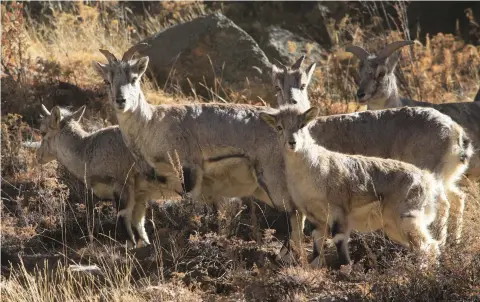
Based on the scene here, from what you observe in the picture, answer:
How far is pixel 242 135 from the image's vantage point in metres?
11.4

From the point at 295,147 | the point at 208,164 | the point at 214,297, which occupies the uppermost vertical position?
the point at 295,147

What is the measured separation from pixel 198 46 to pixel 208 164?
5.89m

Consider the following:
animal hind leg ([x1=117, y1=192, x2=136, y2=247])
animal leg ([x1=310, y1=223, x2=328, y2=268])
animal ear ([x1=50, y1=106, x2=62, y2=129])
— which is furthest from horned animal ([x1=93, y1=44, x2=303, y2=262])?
animal leg ([x1=310, y1=223, x2=328, y2=268])

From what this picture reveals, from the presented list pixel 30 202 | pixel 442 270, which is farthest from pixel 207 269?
pixel 30 202

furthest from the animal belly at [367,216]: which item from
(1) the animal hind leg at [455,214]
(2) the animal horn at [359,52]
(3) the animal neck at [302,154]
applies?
(2) the animal horn at [359,52]

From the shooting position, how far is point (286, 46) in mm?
18594

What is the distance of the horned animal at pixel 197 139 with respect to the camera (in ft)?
37.0

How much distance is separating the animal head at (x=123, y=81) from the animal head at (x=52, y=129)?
1291mm

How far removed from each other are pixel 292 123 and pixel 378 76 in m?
4.32

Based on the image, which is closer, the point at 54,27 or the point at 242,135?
the point at 242,135

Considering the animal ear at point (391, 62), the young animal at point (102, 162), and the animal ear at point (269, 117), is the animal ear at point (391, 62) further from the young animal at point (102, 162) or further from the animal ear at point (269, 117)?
the animal ear at point (269, 117)

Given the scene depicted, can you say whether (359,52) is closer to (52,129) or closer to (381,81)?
(381,81)

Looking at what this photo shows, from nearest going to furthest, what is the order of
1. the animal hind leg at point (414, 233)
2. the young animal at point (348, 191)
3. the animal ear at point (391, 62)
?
the animal hind leg at point (414, 233) → the young animal at point (348, 191) → the animal ear at point (391, 62)

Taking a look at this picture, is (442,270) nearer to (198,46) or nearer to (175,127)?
(175,127)
